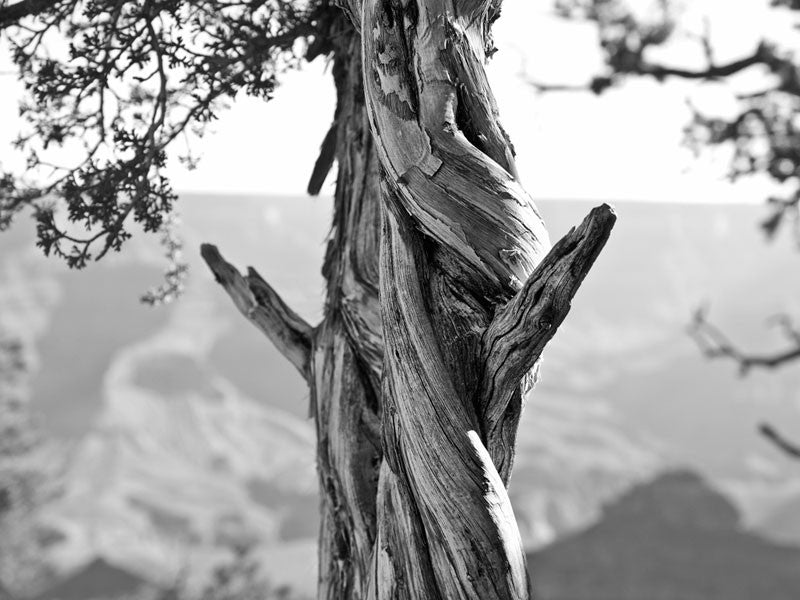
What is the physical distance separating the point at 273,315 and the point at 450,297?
1183 millimetres

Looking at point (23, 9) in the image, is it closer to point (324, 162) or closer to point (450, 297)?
point (324, 162)

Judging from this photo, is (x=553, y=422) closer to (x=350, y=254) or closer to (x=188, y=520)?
(x=188, y=520)

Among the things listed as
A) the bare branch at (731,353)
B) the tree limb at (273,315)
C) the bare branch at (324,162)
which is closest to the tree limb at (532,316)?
the tree limb at (273,315)

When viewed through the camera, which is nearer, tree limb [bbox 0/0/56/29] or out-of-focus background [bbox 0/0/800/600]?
tree limb [bbox 0/0/56/29]

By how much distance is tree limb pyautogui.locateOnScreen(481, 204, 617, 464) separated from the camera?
251 cm

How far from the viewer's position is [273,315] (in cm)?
399

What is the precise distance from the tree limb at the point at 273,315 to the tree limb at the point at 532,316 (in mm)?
1146

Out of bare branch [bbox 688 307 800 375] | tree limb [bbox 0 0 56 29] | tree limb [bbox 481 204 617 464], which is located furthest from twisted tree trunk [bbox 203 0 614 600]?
bare branch [bbox 688 307 800 375]

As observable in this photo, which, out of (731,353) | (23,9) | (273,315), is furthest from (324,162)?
(731,353)

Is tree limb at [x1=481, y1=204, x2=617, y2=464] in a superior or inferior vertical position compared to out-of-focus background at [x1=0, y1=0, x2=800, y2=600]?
inferior

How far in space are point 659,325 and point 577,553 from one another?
483ft

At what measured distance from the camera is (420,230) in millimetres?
2998

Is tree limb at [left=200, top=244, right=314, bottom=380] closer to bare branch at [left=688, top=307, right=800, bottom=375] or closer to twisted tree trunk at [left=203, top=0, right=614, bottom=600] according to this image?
twisted tree trunk at [left=203, top=0, right=614, bottom=600]

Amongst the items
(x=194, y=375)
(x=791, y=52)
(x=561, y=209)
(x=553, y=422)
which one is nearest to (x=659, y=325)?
(x=561, y=209)
